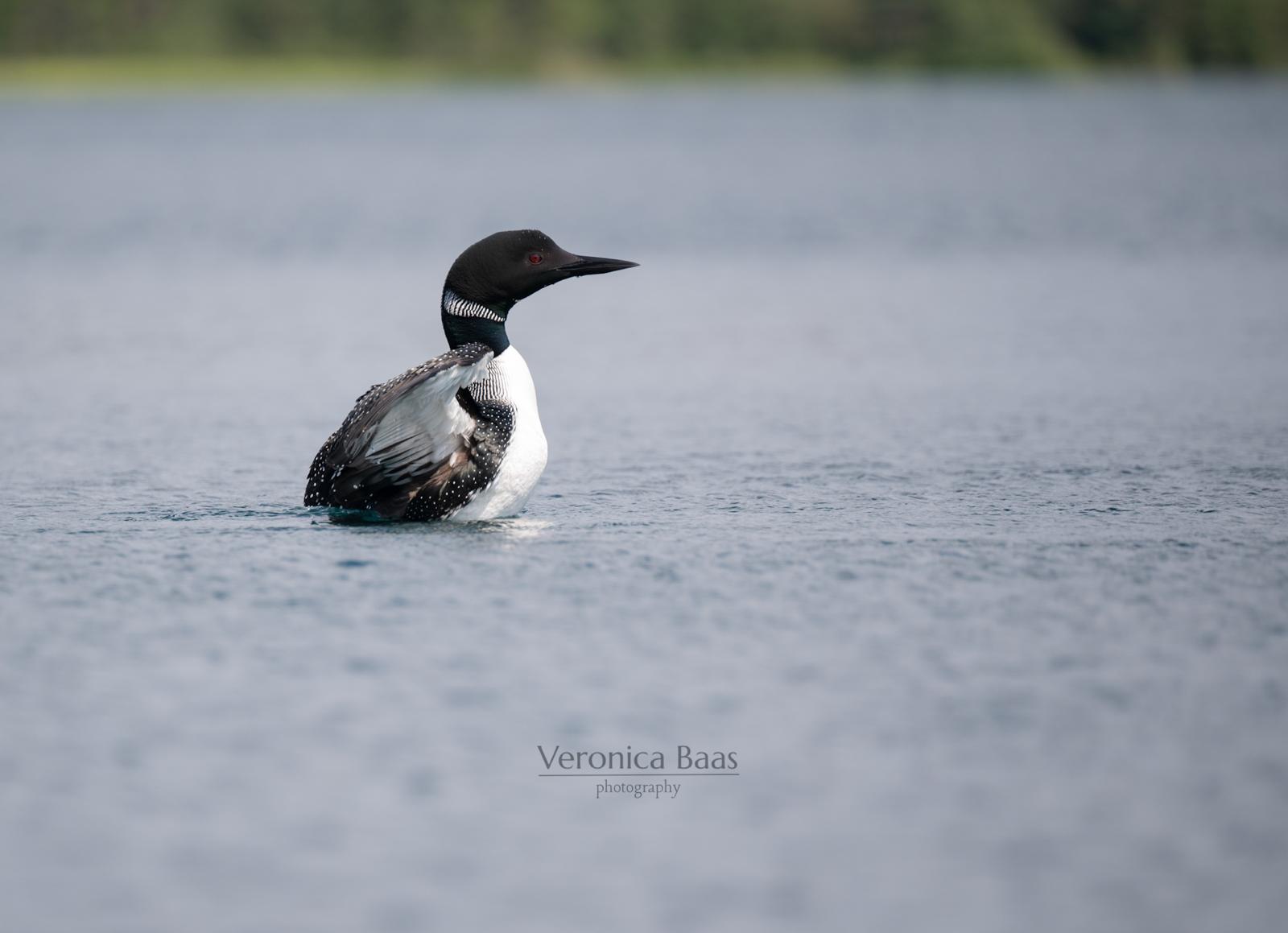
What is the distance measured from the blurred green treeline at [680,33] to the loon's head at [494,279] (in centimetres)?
10665

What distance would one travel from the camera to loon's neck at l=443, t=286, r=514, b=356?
830 centimetres

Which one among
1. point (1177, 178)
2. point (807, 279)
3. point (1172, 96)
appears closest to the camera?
point (807, 279)

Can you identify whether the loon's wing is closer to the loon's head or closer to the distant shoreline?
the loon's head

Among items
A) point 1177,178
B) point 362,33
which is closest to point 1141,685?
point 1177,178

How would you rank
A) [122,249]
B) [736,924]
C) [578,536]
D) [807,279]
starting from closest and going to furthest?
1. [736,924]
2. [578,536]
3. [807,279]
4. [122,249]

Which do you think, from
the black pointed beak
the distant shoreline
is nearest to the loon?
the black pointed beak

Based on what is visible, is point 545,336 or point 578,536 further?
point 545,336

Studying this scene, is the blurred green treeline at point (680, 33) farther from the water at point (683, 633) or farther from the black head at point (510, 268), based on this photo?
the black head at point (510, 268)

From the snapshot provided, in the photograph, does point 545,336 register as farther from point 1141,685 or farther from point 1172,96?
point 1172,96

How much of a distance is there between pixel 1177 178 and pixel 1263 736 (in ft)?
114

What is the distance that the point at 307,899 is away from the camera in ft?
14.7

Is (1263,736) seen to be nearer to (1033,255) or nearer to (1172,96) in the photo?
(1033,255)

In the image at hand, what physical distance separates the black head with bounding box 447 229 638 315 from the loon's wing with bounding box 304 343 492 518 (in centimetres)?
40

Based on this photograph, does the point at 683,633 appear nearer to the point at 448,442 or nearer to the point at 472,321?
the point at 448,442
